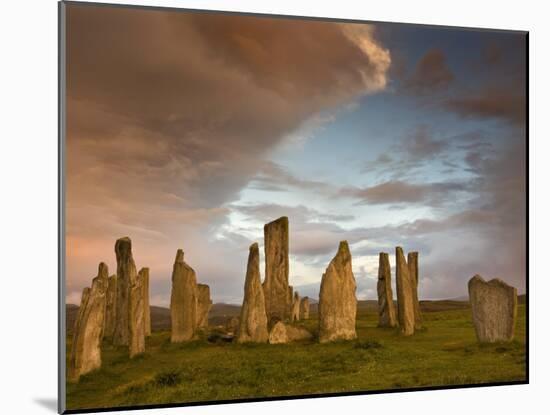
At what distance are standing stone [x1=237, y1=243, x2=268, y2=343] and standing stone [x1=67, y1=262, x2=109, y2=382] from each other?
2474 mm

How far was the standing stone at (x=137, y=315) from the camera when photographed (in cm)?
1366

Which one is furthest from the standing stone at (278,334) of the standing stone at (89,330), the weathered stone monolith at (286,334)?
the standing stone at (89,330)

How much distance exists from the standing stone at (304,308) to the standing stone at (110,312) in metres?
3.27

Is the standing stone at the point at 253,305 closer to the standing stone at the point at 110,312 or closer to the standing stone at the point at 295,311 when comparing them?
the standing stone at the point at 295,311

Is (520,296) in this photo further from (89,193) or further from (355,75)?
(89,193)

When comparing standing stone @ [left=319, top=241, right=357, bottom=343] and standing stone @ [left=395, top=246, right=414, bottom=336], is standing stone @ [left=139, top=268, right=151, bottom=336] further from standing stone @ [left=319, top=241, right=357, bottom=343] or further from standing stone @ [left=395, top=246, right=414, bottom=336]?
standing stone @ [left=395, top=246, right=414, bottom=336]

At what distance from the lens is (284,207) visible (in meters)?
14.4

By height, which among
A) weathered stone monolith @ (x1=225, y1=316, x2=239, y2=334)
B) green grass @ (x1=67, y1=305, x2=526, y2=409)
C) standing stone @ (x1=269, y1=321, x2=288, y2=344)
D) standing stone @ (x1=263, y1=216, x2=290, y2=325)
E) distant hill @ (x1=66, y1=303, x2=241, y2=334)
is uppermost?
standing stone @ (x1=263, y1=216, x2=290, y2=325)

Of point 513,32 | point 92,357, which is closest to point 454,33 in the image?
point 513,32

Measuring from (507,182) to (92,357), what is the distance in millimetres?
8208

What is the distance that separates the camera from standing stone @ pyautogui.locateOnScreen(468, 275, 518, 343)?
1539 cm

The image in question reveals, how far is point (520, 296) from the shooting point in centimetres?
1547

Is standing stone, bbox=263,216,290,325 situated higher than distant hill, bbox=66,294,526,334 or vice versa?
standing stone, bbox=263,216,290,325

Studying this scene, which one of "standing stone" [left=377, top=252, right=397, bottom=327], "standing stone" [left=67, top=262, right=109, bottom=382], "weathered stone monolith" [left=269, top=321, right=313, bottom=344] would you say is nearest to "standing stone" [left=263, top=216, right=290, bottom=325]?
"weathered stone monolith" [left=269, top=321, right=313, bottom=344]
